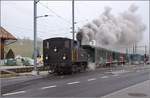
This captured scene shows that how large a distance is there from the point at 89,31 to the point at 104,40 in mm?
4403

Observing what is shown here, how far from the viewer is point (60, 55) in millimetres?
30469

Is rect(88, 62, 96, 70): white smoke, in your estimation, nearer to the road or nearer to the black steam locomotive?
the black steam locomotive

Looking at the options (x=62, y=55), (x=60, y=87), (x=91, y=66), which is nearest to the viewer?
(x=60, y=87)

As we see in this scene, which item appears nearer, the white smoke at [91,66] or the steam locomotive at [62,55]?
the steam locomotive at [62,55]

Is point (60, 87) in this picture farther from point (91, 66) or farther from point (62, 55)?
point (91, 66)

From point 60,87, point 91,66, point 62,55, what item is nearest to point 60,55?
point 62,55

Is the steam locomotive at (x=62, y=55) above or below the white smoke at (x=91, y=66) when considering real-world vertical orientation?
above

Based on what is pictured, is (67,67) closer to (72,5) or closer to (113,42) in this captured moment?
(72,5)

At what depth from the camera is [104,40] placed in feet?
173

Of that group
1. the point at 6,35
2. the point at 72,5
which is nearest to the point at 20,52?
the point at 72,5

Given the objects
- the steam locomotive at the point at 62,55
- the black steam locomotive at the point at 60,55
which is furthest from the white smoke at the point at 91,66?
the black steam locomotive at the point at 60,55

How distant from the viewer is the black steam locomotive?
30062 millimetres

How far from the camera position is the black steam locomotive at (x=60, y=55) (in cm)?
3006

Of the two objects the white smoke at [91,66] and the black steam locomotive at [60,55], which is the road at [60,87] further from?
the white smoke at [91,66]
